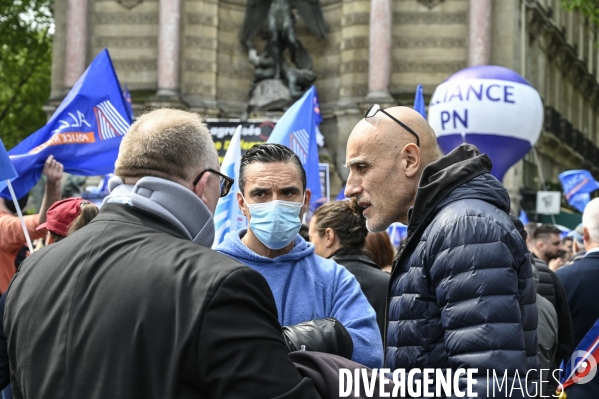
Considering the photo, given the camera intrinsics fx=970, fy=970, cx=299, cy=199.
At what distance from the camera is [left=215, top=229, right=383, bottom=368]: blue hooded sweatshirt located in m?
3.90

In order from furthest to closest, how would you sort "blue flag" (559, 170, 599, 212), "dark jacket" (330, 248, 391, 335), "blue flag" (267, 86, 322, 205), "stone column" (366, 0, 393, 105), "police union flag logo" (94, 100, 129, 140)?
"stone column" (366, 0, 393, 105) → "blue flag" (559, 170, 599, 212) → "blue flag" (267, 86, 322, 205) → "police union flag logo" (94, 100, 129, 140) → "dark jacket" (330, 248, 391, 335)

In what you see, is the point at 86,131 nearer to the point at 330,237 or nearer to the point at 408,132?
the point at 330,237

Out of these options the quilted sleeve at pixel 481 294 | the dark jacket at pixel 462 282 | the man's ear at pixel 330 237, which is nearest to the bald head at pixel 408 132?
the dark jacket at pixel 462 282

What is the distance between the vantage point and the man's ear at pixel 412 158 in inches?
135

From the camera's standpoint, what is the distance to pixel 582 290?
648cm

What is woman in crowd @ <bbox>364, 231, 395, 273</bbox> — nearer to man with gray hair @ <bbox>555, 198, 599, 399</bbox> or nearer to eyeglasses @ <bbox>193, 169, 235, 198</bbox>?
man with gray hair @ <bbox>555, 198, 599, 399</bbox>

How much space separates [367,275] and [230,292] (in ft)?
10.1

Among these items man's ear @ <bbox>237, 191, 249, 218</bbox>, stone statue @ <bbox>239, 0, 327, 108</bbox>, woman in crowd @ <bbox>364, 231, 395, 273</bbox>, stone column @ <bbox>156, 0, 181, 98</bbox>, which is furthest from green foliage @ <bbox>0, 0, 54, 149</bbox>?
man's ear @ <bbox>237, 191, 249, 218</bbox>

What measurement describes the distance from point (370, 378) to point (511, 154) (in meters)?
9.52

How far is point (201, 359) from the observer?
237 centimetres

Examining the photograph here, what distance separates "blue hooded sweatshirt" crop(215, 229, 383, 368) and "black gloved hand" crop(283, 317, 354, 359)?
0.74 m

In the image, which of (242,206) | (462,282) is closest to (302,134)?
(242,206)

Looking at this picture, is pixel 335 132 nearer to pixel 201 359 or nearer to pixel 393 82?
pixel 393 82

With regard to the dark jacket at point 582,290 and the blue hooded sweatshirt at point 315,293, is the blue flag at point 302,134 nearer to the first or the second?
the dark jacket at point 582,290
